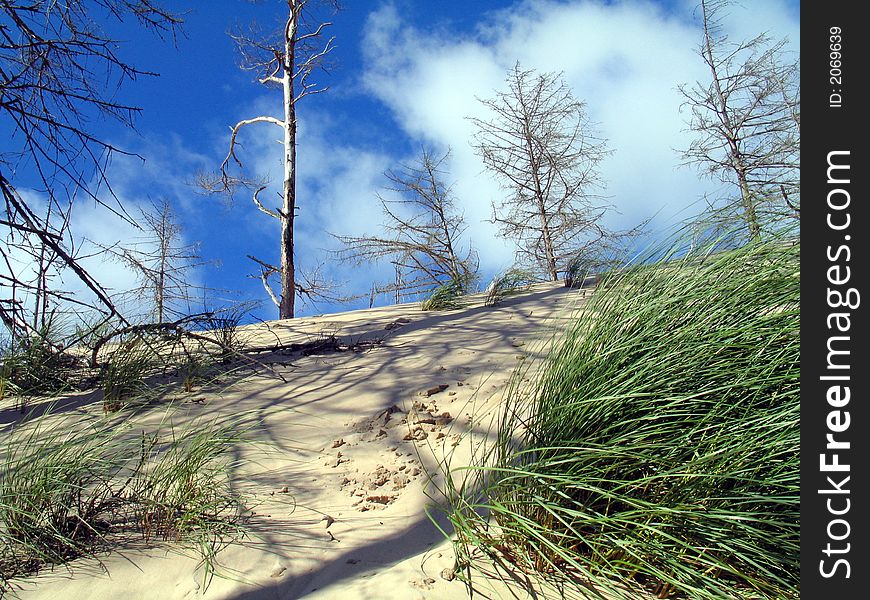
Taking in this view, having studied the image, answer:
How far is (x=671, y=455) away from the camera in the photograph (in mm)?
1871

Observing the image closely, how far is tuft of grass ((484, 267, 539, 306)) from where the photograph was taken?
771 cm

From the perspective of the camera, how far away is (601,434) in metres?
2.07

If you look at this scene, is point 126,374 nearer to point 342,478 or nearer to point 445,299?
point 342,478

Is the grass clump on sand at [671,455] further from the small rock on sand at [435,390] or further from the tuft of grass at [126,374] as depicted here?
the tuft of grass at [126,374]

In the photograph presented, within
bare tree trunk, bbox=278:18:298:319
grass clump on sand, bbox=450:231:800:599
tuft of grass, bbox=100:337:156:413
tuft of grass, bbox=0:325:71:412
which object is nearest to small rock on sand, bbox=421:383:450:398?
grass clump on sand, bbox=450:231:800:599

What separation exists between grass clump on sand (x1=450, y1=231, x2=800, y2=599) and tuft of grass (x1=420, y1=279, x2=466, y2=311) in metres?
5.19

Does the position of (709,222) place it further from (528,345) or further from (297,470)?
(297,470)
